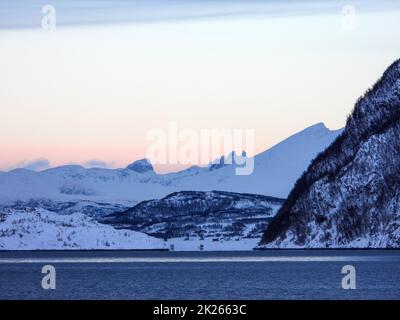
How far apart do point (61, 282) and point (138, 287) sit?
23.1m

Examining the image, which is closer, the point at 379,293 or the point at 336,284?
the point at 379,293

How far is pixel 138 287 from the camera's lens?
459 feet
